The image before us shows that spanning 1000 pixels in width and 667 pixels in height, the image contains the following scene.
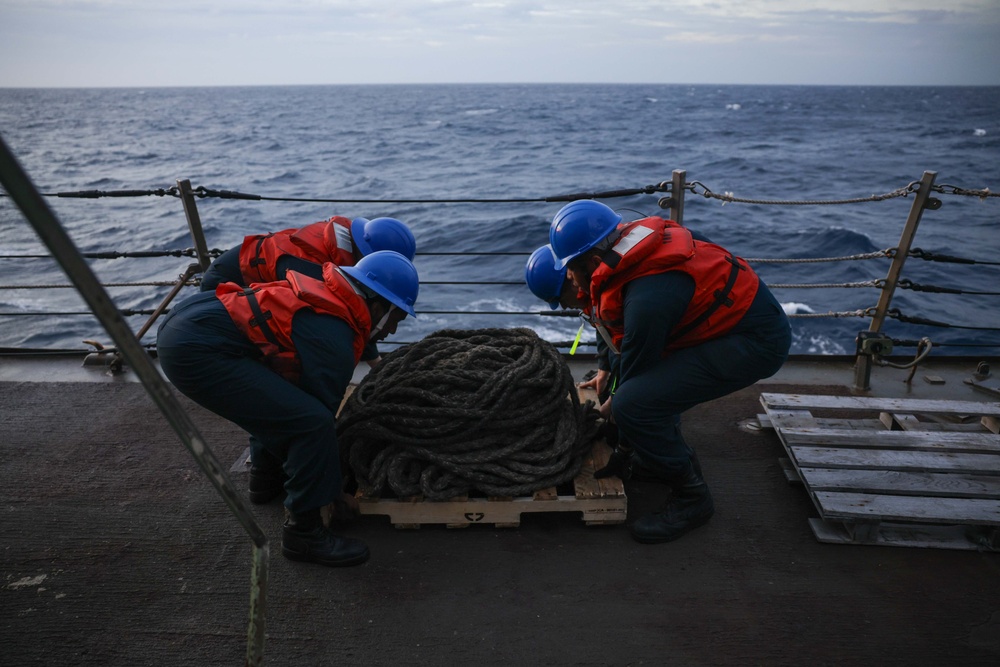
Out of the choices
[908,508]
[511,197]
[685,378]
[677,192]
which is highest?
[677,192]

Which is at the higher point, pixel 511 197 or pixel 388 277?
pixel 388 277

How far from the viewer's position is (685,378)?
313cm

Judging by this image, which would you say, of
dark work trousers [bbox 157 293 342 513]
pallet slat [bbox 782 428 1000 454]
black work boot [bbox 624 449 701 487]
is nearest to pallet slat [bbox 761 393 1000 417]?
pallet slat [bbox 782 428 1000 454]

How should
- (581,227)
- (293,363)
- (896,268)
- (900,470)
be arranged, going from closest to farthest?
(293,363)
(581,227)
(900,470)
(896,268)

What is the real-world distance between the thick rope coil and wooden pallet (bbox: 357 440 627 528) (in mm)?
48

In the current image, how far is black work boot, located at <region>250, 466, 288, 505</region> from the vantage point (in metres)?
3.47

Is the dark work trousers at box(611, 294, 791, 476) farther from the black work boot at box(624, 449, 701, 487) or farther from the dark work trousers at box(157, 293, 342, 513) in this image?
the dark work trousers at box(157, 293, 342, 513)

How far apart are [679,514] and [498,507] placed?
0.86 metres

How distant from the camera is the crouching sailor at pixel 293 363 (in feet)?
9.52

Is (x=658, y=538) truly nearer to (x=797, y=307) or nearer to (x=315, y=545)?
(x=315, y=545)

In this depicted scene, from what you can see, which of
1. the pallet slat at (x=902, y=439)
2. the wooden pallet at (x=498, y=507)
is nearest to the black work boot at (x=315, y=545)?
the wooden pallet at (x=498, y=507)

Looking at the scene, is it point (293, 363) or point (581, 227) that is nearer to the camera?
point (293, 363)

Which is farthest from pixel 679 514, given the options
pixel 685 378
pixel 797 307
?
pixel 797 307

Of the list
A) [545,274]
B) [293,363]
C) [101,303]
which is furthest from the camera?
[545,274]
